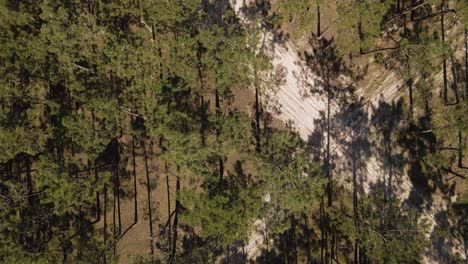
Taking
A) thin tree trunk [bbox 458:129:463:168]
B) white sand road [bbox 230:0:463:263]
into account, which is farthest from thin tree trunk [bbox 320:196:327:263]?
thin tree trunk [bbox 458:129:463:168]

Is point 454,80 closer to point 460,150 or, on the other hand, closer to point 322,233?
point 460,150

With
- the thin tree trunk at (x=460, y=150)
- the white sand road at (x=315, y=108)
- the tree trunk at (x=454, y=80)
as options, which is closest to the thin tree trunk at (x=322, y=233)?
the white sand road at (x=315, y=108)

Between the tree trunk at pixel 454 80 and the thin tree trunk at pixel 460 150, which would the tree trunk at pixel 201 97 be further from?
the tree trunk at pixel 454 80

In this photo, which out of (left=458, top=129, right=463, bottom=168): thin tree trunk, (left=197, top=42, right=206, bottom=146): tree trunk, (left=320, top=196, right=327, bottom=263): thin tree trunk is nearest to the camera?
(left=197, top=42, right=206, bottom=146): tree trunk

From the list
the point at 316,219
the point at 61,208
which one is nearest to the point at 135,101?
the point at 61,208

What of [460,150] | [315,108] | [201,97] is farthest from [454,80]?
[201,97]

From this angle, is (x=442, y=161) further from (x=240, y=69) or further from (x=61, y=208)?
(x=61, y=208)

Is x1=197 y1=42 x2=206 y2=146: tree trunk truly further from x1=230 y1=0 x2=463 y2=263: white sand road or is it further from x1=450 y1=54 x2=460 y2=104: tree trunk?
x1=450 y1=54 x2=460 y2=104: tree trunk

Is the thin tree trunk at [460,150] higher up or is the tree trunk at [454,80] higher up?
the tree trunk at [454,80]

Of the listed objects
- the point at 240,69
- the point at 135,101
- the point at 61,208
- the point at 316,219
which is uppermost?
the point at 240,69
